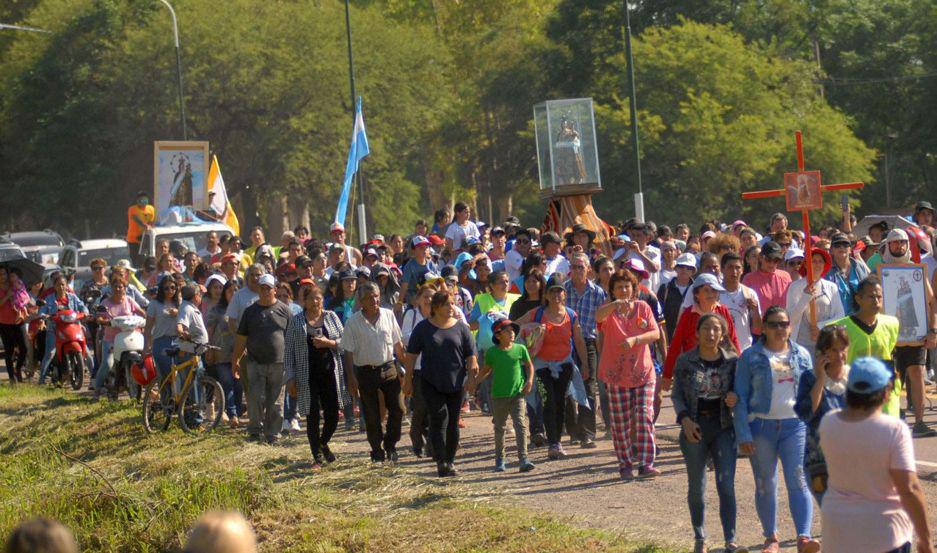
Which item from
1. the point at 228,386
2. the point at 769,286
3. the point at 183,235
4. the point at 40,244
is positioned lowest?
the point at 228,386

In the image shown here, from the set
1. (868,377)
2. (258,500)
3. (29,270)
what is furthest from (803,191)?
(29,270)

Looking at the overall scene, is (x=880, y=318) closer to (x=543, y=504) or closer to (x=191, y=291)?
(x=543, y=504)

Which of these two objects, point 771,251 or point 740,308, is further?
point 771,251

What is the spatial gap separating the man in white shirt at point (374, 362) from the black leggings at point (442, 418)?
492 millimetres

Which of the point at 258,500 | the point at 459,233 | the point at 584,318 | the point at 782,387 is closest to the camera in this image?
the point at 782,387

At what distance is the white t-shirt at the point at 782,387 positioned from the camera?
8672mm

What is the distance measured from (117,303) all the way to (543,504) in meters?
8.92

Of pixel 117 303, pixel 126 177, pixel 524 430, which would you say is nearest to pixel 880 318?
pixel 524 430

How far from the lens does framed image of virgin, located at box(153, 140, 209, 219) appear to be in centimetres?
3209

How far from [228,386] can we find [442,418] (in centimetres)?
425

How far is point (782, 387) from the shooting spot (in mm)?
8672

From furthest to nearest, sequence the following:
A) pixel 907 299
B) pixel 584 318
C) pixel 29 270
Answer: pixel 29 270
pixel 584 318
pixel 907 299

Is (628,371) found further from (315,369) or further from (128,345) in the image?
(128,345)

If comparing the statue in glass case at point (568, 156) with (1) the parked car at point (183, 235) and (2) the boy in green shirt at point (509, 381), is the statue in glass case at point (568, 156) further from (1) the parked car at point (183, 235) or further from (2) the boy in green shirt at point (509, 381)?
(2) the boy in green shirt at point (509, 381)
